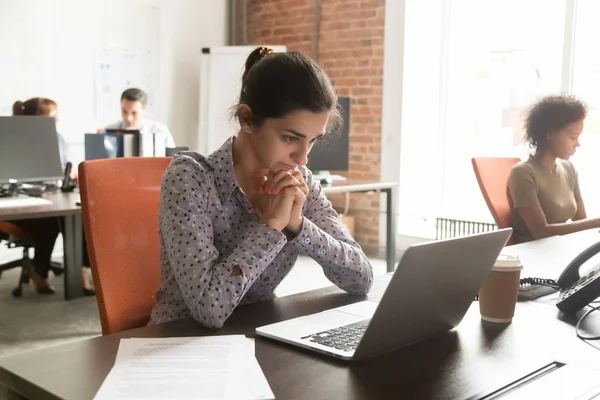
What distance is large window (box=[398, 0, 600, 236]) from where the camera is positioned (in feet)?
14.7

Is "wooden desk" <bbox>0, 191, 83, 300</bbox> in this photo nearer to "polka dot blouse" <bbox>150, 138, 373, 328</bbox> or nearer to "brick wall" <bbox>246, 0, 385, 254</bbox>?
"polka dot blouse" <bbox>150, 138, 373, 328</bbox>

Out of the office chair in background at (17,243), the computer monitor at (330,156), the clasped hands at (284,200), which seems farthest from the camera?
the computer monitor at (330,156)

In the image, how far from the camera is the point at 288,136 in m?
1.35

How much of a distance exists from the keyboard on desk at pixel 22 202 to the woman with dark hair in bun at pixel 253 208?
1933mm

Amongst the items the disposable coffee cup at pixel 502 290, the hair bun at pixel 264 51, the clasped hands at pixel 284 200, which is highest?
the hair bun at pixel 264 51

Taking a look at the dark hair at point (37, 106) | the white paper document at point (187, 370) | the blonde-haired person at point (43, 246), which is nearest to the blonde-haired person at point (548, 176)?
the white paper document at point (187, 370)

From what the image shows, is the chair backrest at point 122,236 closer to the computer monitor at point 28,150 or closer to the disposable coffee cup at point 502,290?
the disposable coffee cup at point 502,290

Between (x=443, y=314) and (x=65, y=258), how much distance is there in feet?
9.67

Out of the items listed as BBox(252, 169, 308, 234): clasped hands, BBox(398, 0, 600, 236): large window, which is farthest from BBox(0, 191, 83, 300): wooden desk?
BBox(398, 0, 600, 236): large window

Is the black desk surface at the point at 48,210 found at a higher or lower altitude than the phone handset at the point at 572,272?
lower

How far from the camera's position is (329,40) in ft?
18.2

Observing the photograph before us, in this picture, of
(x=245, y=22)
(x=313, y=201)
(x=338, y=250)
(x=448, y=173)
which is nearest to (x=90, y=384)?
(x=338, y=250)

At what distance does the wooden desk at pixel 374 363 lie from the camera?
2.90 ft

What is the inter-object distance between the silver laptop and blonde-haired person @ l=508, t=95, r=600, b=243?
1733 mm
